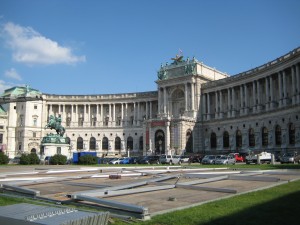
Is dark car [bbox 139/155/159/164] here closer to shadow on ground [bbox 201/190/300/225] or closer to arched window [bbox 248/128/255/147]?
arched window [bbox 248/128/255/147]

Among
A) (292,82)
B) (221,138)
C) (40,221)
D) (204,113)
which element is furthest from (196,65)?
(40,221)

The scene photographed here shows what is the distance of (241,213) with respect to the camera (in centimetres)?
1175

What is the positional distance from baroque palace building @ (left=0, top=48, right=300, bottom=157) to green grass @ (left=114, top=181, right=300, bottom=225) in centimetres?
5865

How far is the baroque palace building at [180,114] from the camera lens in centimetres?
7844

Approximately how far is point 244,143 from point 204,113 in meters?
18.6

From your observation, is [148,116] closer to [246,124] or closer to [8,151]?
[246,124]

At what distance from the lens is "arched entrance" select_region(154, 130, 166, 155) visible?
99169mm

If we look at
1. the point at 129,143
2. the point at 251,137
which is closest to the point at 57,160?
the point at 251,137

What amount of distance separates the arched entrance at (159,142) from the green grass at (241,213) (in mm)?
83611

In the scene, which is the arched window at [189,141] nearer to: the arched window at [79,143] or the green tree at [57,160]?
the arched window at [79,143]

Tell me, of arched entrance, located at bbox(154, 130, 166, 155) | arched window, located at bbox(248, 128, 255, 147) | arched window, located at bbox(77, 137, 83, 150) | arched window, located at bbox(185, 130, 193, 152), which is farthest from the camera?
arched window, located at bbox(77, 137, 83, 150)

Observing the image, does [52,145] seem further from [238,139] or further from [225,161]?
[238,139]

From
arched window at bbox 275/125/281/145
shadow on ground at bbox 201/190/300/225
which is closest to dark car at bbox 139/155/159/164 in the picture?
arched window at bbox 275/125/281/145

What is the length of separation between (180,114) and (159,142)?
1196 cm
